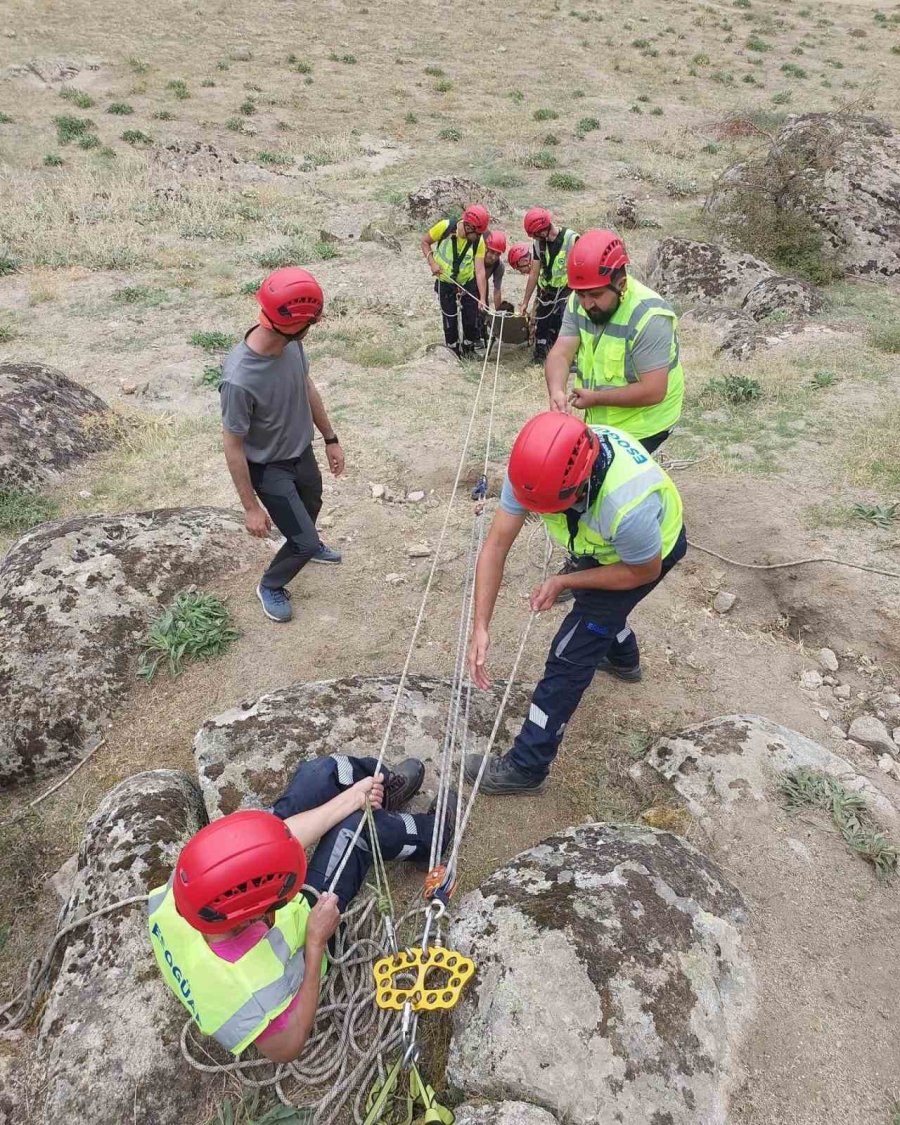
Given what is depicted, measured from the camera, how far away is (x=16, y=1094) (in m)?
2.44

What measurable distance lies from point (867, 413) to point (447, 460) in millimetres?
4272

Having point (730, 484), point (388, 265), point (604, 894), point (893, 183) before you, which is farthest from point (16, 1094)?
Result: point (893, 183)

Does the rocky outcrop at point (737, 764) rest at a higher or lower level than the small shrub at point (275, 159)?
lower

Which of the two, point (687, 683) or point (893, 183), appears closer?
point (687, 683)

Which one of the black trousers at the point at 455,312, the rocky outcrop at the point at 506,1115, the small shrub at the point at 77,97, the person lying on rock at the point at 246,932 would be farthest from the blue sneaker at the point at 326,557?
the small shrub at the point at 77,97

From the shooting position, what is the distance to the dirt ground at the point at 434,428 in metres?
3.16

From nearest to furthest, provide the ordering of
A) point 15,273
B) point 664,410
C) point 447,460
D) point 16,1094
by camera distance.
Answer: point 16,1094
point 664,410
point 447,460
point 15,273

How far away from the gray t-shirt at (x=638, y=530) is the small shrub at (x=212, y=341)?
8.03 meters

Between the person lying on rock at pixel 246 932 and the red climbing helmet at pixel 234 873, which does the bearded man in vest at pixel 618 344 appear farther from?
the red climbing helmet at pixel 234 873

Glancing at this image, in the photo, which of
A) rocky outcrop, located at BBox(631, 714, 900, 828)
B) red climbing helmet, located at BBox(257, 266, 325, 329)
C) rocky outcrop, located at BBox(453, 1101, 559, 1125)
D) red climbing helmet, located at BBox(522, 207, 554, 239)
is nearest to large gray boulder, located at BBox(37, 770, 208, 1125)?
rocky outcrop, located at BBox(453, 1101, 559, 1125)

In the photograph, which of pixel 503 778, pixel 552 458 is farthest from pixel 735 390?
pixel 552 458

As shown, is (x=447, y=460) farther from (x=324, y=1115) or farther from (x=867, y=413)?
(x=324, y=1115)

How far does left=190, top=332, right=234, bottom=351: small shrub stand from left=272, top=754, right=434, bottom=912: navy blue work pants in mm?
7990

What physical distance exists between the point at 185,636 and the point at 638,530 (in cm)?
308
